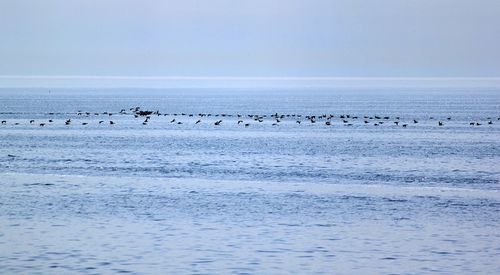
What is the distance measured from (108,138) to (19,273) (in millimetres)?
53832

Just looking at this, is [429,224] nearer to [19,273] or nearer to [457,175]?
[19,273]

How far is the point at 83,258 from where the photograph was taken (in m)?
22.3

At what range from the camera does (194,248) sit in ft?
77.8

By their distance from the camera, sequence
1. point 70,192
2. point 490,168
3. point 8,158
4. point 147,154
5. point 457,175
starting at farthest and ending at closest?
point 147,154 < point 8,158 < point 490,168 < point 457,175 < point 70,192

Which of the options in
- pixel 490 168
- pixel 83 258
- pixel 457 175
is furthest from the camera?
pixel 490 168

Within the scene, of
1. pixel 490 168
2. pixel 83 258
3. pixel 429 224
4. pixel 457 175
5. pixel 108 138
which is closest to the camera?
pixel 83 258

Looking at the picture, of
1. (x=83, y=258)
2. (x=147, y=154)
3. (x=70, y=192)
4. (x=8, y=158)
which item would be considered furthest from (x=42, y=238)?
(x=147, y=154)

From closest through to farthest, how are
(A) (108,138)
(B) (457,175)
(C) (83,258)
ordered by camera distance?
(C) (83,258)
(B) (457,175)
(A) (108,138)

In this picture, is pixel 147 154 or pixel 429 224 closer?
pixel 429 224

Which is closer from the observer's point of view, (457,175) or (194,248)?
(194,248)

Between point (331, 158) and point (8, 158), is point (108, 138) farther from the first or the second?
point (331, 158)

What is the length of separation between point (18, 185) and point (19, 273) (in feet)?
61.6

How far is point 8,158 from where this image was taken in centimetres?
5291

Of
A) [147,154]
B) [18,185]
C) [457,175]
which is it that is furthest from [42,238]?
[147,154]
